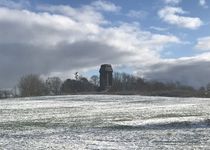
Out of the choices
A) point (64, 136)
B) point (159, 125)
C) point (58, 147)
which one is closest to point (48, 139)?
point (64, 136)

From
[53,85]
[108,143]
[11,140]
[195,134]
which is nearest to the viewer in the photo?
[108,143]

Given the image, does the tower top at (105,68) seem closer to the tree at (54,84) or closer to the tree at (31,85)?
the tree at (31,85)

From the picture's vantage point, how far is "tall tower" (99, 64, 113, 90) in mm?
120338

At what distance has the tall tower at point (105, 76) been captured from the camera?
395 ft

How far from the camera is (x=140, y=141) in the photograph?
19672mm

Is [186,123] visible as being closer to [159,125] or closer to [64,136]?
[159,125]

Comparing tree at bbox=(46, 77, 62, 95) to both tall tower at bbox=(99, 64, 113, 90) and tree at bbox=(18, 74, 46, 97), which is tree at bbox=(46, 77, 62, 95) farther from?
tall tower at bbox=(99, 64, 113, 90)

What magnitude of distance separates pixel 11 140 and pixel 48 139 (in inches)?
58.6

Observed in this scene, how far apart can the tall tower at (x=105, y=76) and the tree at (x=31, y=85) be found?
52.4 ft

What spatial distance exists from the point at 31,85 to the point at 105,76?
21339 millimetres

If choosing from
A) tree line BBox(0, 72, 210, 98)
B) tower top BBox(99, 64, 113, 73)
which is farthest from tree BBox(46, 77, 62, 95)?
tower top BBox(99, 64, 113, 73)

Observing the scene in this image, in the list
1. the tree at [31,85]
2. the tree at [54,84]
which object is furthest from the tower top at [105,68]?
the tree at [54,84]

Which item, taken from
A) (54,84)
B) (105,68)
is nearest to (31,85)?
(105,68)

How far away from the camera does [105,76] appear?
12219cm
